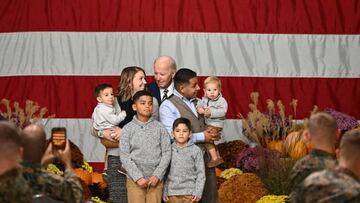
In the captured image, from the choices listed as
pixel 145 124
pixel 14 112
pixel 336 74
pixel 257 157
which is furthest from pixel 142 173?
pixel 336 74

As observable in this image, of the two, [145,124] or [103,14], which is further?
[103,14]

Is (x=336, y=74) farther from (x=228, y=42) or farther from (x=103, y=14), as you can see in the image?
(x=103, y=14)

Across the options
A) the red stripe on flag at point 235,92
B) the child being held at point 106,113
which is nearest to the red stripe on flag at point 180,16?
the red stripe on flag at point 235,92

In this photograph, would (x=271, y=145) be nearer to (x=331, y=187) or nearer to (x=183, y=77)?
(x=183, y=77)

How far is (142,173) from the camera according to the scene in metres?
10.9

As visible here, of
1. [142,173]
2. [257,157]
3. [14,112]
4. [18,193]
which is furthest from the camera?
[14,112]

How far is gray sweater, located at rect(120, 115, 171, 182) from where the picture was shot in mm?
10867

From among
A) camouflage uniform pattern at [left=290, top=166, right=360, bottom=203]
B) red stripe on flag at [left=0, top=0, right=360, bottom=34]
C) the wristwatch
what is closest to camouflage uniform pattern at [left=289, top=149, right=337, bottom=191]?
camouflage uniform pattern at [left=290, top=166, right=360, bottom=203]

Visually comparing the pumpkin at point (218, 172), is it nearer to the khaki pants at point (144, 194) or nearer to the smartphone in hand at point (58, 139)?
the khaki pants at point (144, 194)

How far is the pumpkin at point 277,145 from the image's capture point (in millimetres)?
12328

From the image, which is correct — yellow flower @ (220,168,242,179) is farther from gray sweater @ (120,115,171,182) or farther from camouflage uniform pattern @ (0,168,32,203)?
camouflage uniform pattern @ (0,168,32,203)

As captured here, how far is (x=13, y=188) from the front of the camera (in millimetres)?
7086

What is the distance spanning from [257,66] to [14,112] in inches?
106

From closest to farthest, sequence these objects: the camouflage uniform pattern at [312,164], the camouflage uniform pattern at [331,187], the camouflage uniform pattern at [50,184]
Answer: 1. the camouflage uniform pattern at [331,187]
2. the camouflage uniform pattern at [50,184]
3. the camouflage uniform pattern at [312,164]
